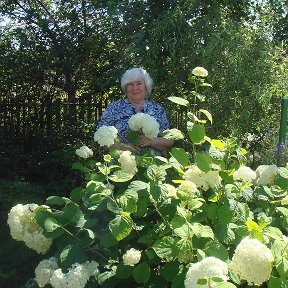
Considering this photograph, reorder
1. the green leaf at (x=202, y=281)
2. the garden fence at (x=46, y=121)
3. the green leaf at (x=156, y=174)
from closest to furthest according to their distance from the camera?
the green leaf at (x=202, y=281)
the green leaf at (x=156, y=174)
the garden fence at (x=46, y=121)

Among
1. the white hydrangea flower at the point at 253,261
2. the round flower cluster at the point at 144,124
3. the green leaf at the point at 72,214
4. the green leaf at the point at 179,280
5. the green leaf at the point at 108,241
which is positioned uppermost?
the round flower cluster at the point at 144,124

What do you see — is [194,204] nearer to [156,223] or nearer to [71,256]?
[156,223]

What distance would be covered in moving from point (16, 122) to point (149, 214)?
16.1 ft

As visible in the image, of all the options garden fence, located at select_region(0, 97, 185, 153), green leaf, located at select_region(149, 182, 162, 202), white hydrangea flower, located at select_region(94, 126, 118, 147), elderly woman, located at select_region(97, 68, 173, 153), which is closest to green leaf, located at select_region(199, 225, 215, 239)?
green leaf, located at select_region(149, 182, 162, 202)

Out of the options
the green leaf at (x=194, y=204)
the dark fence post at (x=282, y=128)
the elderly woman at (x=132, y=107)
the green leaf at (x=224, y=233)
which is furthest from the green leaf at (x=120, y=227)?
the dark fence post at (x=282, y=128)

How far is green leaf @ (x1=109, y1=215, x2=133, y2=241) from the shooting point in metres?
2.02

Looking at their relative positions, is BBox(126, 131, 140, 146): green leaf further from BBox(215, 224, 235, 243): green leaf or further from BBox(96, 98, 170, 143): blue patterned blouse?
BBox(215, 224, 235, 243): green leaf

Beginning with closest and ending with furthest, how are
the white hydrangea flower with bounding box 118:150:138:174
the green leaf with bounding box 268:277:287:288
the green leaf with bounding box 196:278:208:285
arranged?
the green leaf with bounding box 196:278:208:285
the green leaf with bounding box 268:277:287:288
the white hydrangea flower with bounding box 118:150:138:174

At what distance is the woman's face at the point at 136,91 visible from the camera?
3.62 m

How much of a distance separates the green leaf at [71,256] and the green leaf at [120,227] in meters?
0.19

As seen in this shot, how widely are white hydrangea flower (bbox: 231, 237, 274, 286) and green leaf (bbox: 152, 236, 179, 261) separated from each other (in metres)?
0.39

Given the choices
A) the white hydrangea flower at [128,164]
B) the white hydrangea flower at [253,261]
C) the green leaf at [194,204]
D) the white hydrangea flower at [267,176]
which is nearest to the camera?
the white hydrangea flower at [253,261]

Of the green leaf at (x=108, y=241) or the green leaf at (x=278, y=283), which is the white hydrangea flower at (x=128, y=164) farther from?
the green leaf at (x=278, y=283)

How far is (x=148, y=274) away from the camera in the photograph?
2.08 meters
